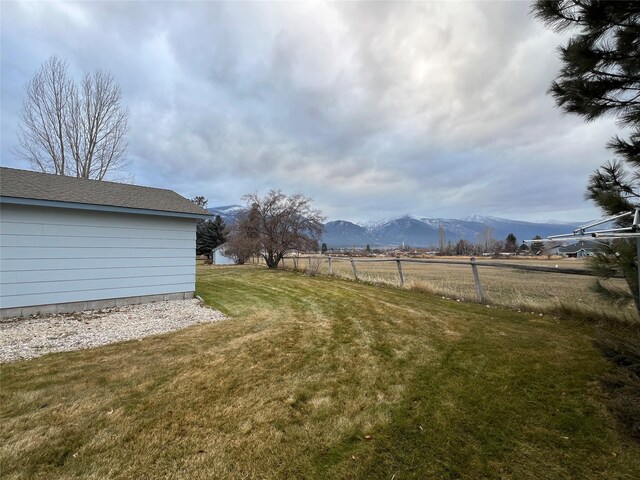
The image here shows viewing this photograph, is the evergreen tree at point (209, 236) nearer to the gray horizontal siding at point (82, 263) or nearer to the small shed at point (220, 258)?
the small shed at point (220, 258)

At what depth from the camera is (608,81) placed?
3.07 meters

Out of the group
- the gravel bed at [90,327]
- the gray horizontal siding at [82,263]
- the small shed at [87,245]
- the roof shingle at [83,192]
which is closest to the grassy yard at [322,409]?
the gravel bed at [90,327]

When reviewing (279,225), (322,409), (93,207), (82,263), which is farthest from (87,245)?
(279,225)

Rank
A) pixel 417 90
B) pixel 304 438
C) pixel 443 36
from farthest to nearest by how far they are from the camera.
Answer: pixel 417 90
pixel 443 36
pixel 304 438

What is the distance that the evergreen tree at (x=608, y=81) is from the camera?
2.79 metres

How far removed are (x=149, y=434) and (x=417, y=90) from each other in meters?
13.9

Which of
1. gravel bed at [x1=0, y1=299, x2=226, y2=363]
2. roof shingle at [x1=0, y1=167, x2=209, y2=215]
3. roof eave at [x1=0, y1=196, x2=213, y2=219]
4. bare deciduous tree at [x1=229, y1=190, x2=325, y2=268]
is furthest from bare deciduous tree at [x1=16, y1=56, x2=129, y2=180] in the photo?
gravel bed at [x1=0, y1=299, x2=226, y2=363]

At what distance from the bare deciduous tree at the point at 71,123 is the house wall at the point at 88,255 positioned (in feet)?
37.5

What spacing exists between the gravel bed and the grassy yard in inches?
21.5

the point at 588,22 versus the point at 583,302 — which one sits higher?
the point at 588,22

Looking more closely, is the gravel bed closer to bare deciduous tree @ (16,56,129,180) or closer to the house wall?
the house wall

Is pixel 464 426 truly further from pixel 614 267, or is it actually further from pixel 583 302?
pixel 583 302

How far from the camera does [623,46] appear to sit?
2.87m

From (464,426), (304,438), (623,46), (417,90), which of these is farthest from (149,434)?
(417,90)
